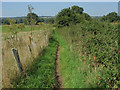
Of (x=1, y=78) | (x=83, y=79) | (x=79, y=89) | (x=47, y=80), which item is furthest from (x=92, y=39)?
(x=1, y=78)

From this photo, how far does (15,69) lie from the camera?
4.02 metres

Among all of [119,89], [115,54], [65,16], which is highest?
[65,16]

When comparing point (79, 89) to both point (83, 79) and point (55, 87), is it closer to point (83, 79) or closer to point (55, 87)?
point (83, 79)

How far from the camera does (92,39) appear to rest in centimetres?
497

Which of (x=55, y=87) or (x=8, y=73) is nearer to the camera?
(x=8, y=73)

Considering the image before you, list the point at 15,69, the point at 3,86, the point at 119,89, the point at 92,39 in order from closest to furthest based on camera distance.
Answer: the point at 119,89
the point at 3,86
the point at 15,69
the point at 92,39

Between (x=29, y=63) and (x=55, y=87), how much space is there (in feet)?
5.44

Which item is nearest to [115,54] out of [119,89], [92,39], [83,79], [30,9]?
[119,89]

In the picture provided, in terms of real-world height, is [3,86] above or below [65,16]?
below

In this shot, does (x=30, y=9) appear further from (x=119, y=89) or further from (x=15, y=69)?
(x=119, y=89)

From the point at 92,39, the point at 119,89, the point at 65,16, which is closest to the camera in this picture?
the point at 119,89

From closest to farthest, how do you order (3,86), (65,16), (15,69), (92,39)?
1. (3,86)
2. (15,69)
3. (92,39)
4. (65,16)

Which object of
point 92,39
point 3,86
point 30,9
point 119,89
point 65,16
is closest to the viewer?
point 119,89

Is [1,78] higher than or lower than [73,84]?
higher
